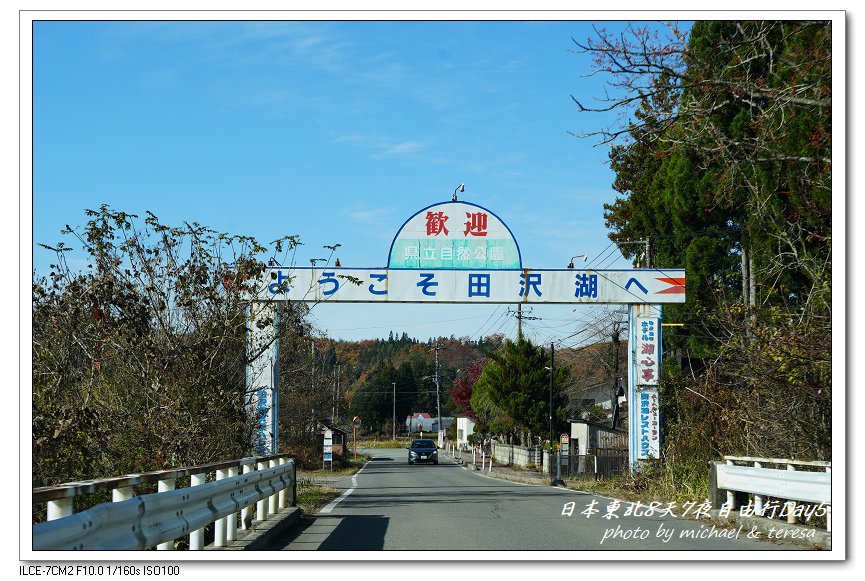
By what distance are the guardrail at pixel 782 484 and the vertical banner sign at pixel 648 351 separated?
8806mm

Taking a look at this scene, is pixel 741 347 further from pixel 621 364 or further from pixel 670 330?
pixel 621 364

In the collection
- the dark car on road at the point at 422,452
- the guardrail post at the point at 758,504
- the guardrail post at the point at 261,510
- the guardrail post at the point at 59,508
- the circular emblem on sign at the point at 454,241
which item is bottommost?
the dark car on road at the point at 422,452

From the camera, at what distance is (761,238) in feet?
75.0

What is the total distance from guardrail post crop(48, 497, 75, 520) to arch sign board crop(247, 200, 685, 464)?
1371cm

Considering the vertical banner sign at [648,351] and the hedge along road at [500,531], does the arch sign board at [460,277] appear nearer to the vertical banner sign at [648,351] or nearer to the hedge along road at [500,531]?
the vertical banner sign at [648,351]

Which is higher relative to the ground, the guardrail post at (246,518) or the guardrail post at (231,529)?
the guardrail post at (231,529)

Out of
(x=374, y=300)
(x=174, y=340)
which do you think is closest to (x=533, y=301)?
(x=374, y=300)

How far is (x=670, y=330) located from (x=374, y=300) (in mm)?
18038

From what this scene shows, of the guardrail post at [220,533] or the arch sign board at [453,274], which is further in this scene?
the arch sign board at [453,274]

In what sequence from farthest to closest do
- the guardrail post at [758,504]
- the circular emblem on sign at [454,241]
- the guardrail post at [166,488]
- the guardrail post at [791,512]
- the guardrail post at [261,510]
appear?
1. the circular emblem on sign at [454,241]
2. the guardrail post at [261,510]
3. the guardrail post at [758,504]
4. the guardrail post at [791,512]
5. the guardrail post at [166,488]

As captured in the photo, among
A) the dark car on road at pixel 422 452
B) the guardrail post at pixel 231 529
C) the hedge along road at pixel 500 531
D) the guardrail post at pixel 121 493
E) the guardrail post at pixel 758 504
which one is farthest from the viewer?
the dark car on road at pixel 422 452

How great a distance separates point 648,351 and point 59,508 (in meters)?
18.4

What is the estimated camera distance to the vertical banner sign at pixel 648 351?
22328mm

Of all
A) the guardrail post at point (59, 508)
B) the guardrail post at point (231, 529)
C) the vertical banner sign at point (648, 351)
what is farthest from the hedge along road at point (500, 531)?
the vertical banner sign at point (648, 351)
